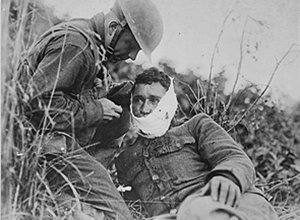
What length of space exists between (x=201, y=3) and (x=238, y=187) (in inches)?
38.4

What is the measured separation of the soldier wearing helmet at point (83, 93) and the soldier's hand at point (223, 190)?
1.38 ft

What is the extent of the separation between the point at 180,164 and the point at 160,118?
0.24 m

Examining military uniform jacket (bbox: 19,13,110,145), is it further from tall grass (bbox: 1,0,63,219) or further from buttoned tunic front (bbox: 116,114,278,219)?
buttoned tunic front (bbox: 116,114,278,219)

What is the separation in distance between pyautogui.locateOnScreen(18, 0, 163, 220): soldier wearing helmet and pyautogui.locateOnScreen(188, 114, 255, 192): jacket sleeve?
37cm

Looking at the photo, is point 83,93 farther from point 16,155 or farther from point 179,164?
point 179,164

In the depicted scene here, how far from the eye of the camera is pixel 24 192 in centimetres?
346

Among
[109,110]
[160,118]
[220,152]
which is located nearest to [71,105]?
[109,110]

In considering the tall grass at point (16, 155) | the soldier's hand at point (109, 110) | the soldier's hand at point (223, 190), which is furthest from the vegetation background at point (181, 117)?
the soldier's hand at point (223, 190)

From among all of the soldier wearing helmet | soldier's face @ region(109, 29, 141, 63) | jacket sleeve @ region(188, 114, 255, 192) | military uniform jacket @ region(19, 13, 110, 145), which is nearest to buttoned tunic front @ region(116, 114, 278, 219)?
jacket sleeve @ region(188, 114, 255, 192)

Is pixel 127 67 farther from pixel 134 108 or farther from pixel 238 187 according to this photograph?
pixel 238 187

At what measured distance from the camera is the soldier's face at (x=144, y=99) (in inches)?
147

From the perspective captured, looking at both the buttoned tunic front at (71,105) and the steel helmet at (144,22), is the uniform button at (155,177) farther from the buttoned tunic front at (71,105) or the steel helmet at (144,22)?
the steel helmet at (144,22)

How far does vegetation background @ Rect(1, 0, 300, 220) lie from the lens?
136 inches

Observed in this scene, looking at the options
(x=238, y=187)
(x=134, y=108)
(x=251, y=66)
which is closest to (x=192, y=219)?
(x=238, y=187)
